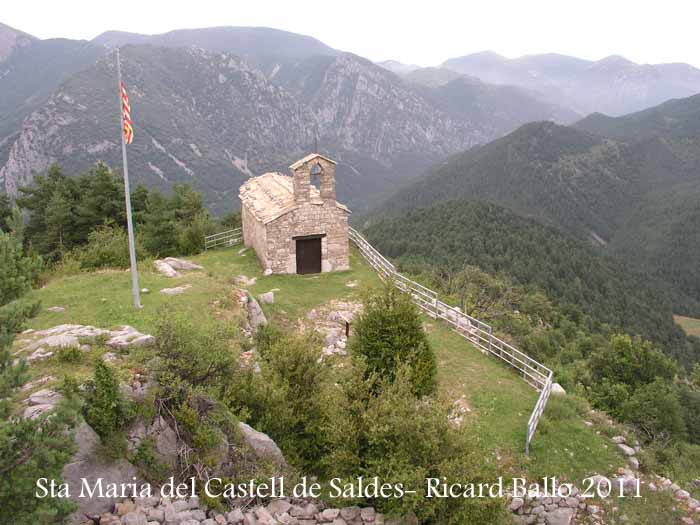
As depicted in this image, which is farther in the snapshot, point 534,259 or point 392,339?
point 534,259

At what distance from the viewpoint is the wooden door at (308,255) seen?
23.7 meters

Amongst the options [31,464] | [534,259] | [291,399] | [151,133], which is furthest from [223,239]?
[151,133]

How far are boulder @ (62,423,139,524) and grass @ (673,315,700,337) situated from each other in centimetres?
10622

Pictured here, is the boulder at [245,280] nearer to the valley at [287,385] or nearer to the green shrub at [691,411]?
the valley at [287,385]

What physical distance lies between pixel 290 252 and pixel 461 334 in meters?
9.32

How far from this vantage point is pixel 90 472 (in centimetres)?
749

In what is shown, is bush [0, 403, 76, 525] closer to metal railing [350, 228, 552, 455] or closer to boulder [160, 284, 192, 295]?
boulder [160, 284, 192, 295]

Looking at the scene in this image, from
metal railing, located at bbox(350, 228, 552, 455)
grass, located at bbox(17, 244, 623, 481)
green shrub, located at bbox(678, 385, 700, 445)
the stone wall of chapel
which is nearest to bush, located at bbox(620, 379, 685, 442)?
metal railing, located at bbox(350, 228, 552, 455)

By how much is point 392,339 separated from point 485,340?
5400mm

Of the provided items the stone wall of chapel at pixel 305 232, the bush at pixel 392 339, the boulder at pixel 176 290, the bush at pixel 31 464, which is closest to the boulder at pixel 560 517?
the bush at pixel 392 339

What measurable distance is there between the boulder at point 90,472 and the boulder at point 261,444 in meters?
2.12

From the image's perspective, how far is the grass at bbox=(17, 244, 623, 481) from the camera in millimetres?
12219

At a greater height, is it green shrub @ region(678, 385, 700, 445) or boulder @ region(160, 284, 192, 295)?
boulder @ region(160, 284, 192, 295)

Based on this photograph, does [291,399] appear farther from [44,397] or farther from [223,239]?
[223,239]
